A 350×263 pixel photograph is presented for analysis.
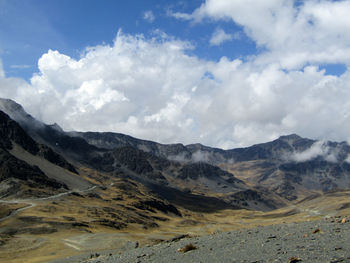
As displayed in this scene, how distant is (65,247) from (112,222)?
192ft

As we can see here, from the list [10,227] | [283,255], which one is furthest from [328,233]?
[10,227]

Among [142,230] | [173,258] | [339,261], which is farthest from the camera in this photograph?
[142,230]

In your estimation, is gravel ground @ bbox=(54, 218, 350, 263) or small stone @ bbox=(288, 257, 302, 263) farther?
gravel ground @ bbox=(54, 218, 350, 263)

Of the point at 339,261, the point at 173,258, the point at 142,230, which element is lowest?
the point at 142,230

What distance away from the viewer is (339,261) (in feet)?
57.0

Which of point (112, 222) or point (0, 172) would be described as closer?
point (112, 222)

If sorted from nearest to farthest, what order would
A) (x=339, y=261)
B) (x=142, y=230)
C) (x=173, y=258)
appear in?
(x=339, y=261) < (x=173, y=258) < (x=142, y=230)

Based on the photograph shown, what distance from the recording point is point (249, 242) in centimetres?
2648

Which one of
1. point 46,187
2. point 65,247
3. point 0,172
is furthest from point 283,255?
point 0,172

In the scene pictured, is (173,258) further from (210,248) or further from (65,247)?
(65,247)

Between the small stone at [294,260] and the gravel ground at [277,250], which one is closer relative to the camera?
the small stone at [294,260]

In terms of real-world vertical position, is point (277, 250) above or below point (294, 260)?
below

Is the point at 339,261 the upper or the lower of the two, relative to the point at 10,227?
upper

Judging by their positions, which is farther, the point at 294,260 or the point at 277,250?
the point at 277,250
